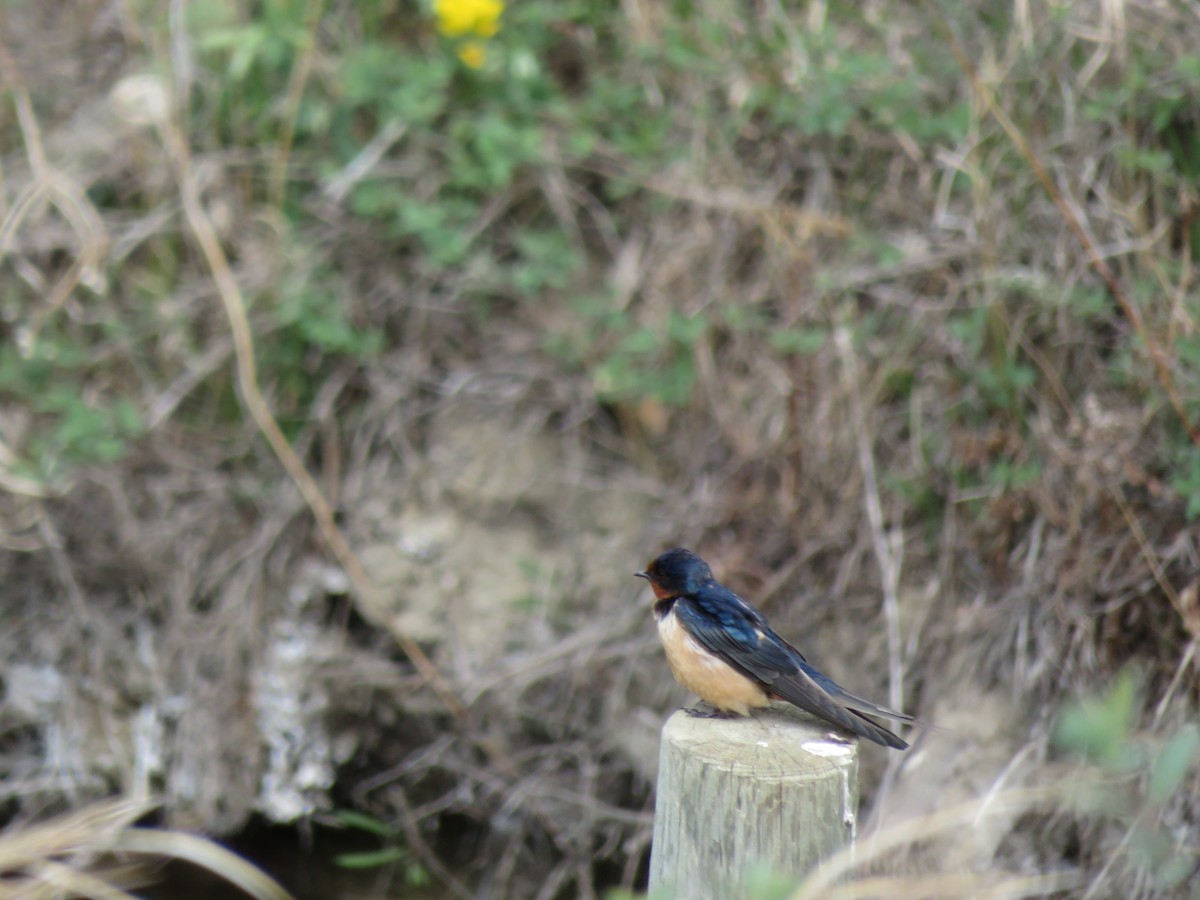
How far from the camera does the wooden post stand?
190cm

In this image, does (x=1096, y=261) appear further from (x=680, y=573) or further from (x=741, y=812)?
(x=741, y=812)

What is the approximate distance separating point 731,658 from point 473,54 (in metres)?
2.72

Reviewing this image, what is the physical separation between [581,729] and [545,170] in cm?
191

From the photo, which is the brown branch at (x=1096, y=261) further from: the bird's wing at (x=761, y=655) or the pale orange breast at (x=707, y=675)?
the pale orange breast at (x=707, y=675)

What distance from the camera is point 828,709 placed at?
2281 millimetres

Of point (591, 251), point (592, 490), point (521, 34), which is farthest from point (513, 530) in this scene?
point (521, 34)

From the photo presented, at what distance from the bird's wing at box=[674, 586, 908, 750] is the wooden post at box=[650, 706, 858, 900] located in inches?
9.1

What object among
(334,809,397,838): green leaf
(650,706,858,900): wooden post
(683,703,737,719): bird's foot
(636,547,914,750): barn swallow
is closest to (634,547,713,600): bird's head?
(636,547,914,750): barn swallow

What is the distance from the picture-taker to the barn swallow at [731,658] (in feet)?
7.63

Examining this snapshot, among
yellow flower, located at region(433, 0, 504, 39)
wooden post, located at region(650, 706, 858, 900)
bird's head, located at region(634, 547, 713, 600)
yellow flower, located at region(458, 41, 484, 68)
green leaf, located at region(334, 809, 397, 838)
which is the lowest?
green leaf, located at region(334, 809, 397, 838)

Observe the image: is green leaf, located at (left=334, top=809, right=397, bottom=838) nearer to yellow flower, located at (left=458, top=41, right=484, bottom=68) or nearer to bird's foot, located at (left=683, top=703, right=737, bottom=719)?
bird's foot, located at (left=683, top=703, right=737, bottom=719)

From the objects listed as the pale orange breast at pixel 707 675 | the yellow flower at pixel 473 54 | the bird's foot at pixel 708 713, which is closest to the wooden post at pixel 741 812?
the bird's foot at pixel 708 713

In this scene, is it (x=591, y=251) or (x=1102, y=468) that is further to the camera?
(x=591, y=251)

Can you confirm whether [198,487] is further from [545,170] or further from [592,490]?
[545,170]
